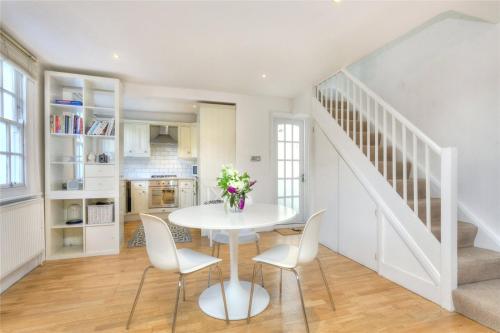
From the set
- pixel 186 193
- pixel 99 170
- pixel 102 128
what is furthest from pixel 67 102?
pixel 186 193

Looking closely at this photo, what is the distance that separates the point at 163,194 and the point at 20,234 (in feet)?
10.1

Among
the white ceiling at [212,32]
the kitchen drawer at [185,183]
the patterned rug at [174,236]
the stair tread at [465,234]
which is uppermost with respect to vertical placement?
the white ceiling at [212,32]

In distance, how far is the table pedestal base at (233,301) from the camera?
1.88 metres

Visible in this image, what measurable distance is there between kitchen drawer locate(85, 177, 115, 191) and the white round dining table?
1.68 meters

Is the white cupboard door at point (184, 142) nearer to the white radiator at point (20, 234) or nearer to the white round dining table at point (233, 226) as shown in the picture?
the white radiator at point (20, 234)

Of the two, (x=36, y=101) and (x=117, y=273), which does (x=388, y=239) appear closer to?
(x=117, y=273)

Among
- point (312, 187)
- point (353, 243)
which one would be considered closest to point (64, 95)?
point (312, 187)

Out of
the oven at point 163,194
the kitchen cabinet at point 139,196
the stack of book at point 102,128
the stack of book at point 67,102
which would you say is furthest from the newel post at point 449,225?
the kitchen cabinet at point 139,196

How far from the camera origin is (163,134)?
579 cm

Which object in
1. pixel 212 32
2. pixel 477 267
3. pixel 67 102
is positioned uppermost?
pixel 212 32

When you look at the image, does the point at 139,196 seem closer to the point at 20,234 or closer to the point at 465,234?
the point at 20,234

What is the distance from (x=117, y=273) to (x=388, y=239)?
2.86 meters

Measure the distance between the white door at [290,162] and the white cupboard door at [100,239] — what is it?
8.68ft

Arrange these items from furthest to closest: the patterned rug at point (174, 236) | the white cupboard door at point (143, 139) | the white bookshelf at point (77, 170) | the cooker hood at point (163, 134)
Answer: the cooker hood at point (163, 134) < the white cupboard door at point (143, 139) < the patterned rug at point (174, 236) < the white bookshelf at point (77, 170)
